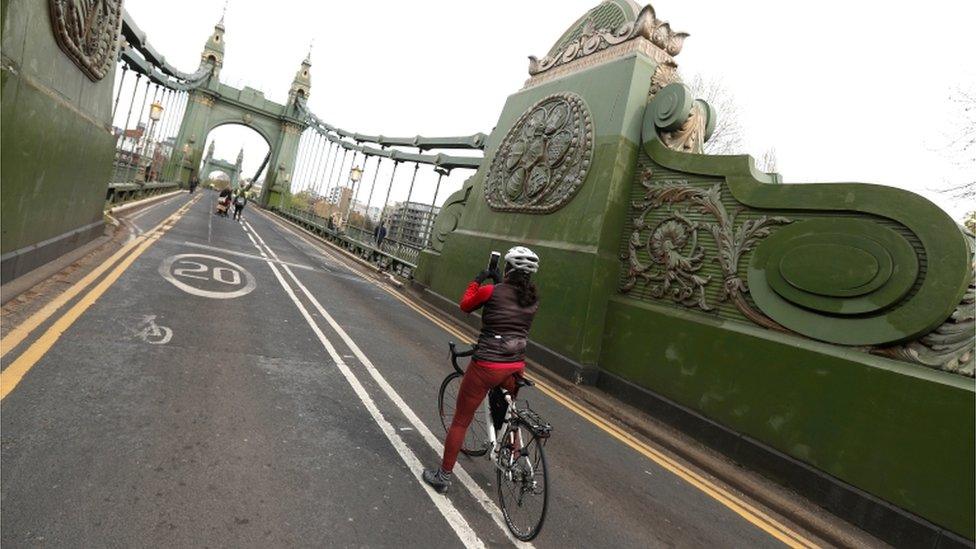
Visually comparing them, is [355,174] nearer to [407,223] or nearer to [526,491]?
[407,223]

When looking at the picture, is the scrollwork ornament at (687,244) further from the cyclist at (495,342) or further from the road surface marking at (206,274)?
the road surface marking at (206,274)

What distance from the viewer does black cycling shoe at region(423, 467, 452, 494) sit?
3660 mm

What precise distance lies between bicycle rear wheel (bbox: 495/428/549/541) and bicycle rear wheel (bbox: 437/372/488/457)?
630 mm

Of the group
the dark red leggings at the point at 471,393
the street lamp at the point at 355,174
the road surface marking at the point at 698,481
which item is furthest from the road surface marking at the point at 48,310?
the street lamp at the point at 355,174

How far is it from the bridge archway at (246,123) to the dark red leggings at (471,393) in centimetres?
6250

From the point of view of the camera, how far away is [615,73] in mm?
9555

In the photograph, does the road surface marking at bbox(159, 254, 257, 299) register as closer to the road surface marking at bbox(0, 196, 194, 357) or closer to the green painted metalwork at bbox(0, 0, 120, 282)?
the road surface marking at bbox(0, 196, 194, 357)

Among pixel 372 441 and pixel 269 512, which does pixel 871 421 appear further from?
pixel 269 512

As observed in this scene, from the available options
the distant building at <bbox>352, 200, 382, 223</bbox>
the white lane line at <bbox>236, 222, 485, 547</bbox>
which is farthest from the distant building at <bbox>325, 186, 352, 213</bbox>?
the white lane line at <bbox>236, 222, 485, 547</bbox>

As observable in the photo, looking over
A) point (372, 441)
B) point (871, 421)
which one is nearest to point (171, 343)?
point (372, 441)

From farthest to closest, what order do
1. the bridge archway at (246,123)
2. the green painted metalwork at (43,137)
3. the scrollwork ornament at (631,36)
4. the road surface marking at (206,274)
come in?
Answer: the bridge archway at (246,123), the scrollwork ornament at (631,36), the road surface marking at (206,274), the green painted metalwork at (43,137)

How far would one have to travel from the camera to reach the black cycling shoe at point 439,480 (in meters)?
3.66

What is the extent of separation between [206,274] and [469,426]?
298 inches

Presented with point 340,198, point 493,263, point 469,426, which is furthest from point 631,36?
point 340,198
